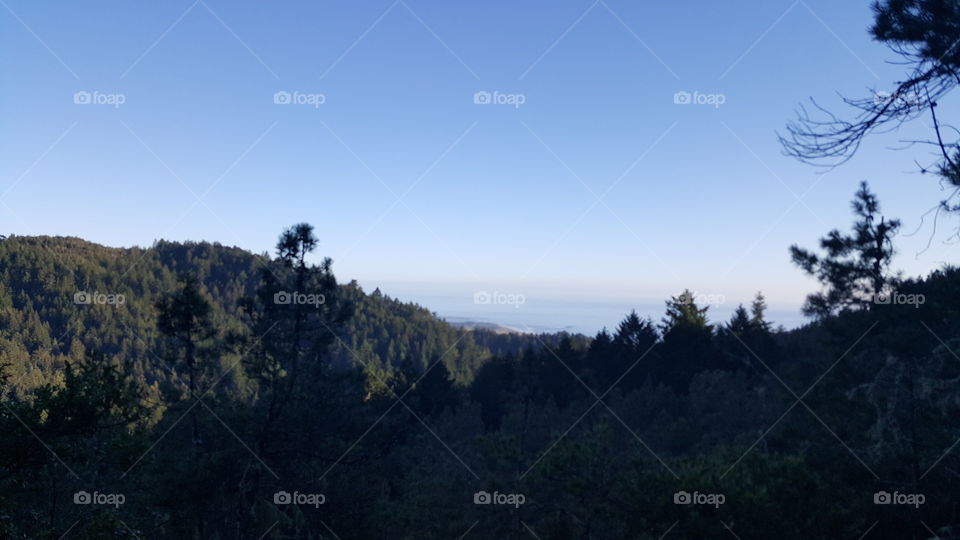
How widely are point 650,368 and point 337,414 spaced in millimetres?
23925

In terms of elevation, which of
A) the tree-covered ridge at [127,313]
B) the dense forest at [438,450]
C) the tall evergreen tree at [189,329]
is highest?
the tree-covered ridge at [127,313]

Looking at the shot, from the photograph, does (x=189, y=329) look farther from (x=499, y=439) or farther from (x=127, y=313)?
(x=127, y=313)

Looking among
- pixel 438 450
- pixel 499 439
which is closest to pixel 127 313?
pixel 438 450

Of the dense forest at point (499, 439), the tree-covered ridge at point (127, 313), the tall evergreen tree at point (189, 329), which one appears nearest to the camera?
the dense forest at point (499, 439)

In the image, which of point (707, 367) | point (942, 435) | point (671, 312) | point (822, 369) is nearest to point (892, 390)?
point (942, 435)

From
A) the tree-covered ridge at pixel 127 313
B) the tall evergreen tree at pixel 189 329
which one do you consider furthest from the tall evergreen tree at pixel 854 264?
the tree-covered ridge at pixel 127 313

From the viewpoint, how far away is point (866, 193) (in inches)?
731

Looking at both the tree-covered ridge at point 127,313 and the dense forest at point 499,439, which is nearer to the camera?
the dense forest at point 499,439

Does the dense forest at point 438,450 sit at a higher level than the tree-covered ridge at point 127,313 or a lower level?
lower

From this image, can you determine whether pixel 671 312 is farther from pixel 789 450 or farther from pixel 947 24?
pixel 947 24

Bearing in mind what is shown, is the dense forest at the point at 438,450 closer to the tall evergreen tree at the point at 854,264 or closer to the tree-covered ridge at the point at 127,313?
the tall evergreen tree at the point at 854,264

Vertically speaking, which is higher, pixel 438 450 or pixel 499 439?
pixel 499 439

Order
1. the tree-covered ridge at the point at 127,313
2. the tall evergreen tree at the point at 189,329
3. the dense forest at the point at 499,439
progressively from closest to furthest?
1. the dense forest at the point at 499,439
2. the tall evergreen tree at the point at 189,329
3. the tree-covered ridge at the point at 127,313

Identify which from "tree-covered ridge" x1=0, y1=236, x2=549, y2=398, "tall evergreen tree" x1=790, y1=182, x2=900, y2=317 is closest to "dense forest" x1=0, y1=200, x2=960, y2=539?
"tall evergreen tree" x1=790, y1=182, x2=900, y2=317
